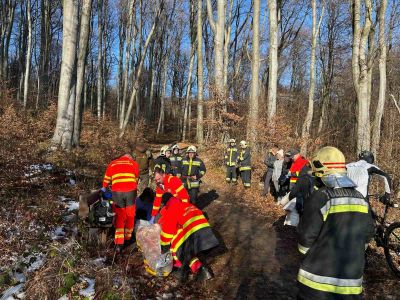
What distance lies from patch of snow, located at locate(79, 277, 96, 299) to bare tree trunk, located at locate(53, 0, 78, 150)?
28.3 ft

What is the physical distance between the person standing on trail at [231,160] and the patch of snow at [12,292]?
34.4ft

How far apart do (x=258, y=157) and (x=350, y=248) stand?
516 inches

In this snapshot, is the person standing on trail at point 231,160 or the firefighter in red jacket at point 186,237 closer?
the firefighter in red jacket at point 186,237

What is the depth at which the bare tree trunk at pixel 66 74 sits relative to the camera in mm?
13008

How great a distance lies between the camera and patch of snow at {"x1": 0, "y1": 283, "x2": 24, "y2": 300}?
4735mm

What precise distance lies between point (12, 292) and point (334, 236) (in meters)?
4.12

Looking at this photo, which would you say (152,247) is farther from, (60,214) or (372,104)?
(372,104)

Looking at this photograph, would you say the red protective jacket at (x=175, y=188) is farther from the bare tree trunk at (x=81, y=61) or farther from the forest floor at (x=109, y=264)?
the bare tree trunk at (x=81, y=61)

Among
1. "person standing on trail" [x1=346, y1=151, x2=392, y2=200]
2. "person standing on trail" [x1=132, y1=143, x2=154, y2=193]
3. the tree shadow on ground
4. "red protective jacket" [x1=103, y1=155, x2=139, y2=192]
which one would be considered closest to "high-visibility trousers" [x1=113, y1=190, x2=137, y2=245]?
"red protective jacket" [x1=103, y1=155, x2=139, y2=192]

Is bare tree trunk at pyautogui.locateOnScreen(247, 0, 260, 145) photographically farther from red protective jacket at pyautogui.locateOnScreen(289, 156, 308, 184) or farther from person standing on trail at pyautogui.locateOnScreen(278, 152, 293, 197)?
red protective jacket at pyautogui.locateOnScreen(289, 156, 308, 184)

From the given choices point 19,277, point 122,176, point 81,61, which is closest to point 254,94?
point 81,61

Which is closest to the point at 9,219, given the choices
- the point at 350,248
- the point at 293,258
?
the point at 293,258

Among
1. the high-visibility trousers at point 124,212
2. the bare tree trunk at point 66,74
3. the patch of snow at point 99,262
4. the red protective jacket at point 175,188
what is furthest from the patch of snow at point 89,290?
the bare tree trunk at point 66,74

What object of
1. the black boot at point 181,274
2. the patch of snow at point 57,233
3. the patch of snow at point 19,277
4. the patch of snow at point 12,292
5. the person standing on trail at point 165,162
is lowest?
the black boot at point 181,274
